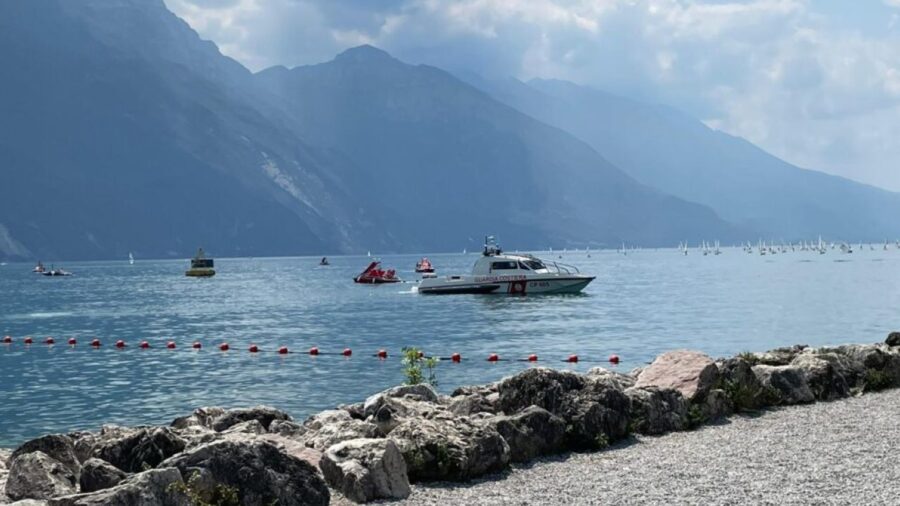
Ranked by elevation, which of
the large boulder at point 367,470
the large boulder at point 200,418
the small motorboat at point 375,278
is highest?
the large boulder at point 367,470

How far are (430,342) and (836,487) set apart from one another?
38.9 metres

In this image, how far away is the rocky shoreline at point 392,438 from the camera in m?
11.0

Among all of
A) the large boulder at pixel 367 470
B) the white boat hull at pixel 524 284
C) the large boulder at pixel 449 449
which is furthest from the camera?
the white boat hull at pixel 524 284

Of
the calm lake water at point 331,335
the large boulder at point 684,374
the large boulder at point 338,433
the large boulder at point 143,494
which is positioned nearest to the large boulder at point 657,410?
the large boulder at point 684,374

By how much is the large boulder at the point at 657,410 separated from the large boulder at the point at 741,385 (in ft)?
5.08

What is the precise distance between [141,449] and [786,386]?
12.6 meters

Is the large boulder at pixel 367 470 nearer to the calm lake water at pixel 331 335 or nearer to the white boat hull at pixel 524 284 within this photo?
the calm lake water at pixel 331 335

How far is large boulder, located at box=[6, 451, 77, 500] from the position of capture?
11.8 metres

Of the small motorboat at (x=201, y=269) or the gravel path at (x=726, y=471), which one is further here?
the small motorboat at (x=201, y=269)

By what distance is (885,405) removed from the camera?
716 inches

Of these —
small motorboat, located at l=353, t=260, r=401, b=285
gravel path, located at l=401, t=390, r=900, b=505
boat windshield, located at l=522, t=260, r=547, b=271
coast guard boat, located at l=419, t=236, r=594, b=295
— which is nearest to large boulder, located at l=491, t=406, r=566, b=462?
gravel path, located at l=401, t=390, r=900, b=505

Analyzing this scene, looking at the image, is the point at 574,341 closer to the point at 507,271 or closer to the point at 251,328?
the point at 251,328

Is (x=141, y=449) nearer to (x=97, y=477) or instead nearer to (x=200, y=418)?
(x=97, y=477)

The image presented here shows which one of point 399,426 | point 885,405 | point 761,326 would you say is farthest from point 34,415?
point 761,326
